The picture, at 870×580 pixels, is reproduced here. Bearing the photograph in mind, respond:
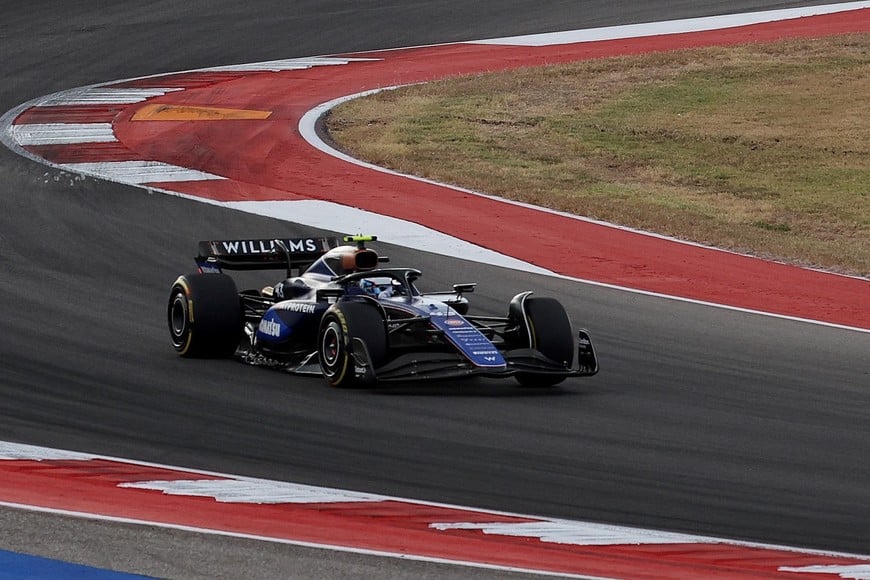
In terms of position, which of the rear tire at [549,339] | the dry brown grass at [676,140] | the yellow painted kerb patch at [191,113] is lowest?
the dry brown grass at [676,140]

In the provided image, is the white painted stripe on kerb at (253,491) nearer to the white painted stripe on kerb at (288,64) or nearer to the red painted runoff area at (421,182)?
the red painted runoff area at (421,182)

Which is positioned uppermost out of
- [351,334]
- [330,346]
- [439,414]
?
[351,334]

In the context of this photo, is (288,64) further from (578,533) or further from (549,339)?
(578,533)

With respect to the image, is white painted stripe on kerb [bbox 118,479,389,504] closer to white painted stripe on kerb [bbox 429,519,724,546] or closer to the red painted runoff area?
white painted stripe on kerb [bbox 429,519,724,546]

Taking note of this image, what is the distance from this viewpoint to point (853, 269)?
52.3ft

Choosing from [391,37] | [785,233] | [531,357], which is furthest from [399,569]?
[391,37]

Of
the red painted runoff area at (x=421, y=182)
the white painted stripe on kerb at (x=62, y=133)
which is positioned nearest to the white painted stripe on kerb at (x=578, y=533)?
the red painted runoff area at (x=421, y=182)

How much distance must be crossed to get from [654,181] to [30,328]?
36.1ft

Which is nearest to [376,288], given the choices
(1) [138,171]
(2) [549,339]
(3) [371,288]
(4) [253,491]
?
(3) [371,288]

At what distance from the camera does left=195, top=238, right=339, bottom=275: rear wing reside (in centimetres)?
1238

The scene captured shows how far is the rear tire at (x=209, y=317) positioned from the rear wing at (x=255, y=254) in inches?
25.8

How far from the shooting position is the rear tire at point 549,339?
10875 millimetres

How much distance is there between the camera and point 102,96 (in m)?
25.4

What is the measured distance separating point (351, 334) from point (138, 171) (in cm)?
1014
